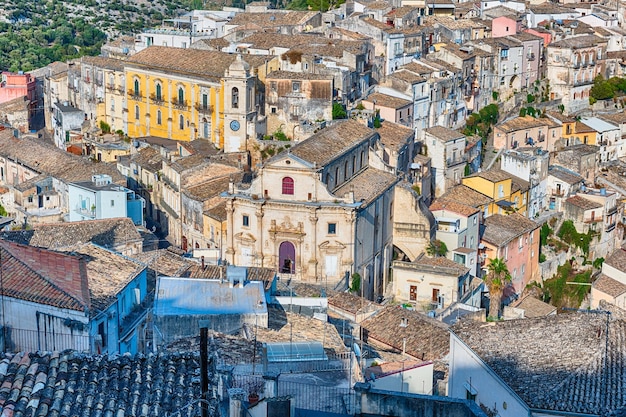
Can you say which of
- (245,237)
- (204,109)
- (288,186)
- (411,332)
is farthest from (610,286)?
(204,109)

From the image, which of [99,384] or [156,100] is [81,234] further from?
[99,384]

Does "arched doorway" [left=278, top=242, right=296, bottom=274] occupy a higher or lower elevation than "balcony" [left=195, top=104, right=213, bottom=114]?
lower

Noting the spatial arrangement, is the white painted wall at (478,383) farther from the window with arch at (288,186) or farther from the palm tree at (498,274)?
the palm tree at (498,274)

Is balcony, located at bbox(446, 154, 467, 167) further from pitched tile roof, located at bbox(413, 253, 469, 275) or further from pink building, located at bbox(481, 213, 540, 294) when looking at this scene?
pitched tile roof, located at bbox(413, 253, 469, 275)

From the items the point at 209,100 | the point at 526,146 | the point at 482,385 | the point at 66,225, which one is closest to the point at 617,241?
the point at 526,146

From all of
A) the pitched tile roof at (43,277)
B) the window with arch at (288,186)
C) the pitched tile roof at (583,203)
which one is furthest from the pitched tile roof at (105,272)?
the pitched tile roof at (583,203)

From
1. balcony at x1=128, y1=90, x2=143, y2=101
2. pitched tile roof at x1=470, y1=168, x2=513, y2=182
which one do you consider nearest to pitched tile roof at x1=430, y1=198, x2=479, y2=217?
pitched tile roof at x1=470, y1=168, x2=513, y2=182

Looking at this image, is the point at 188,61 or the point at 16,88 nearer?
the point at 188,61
